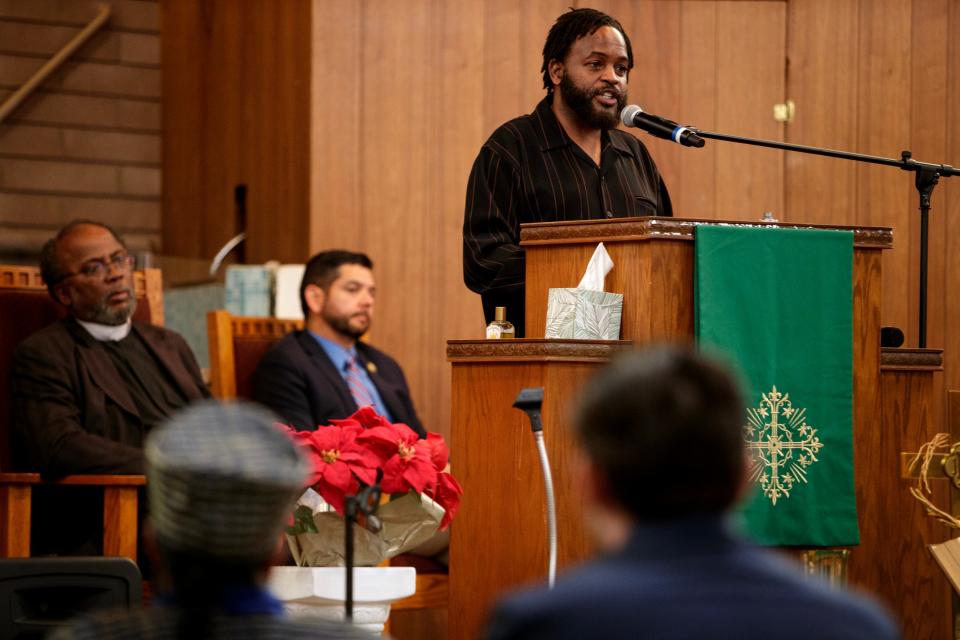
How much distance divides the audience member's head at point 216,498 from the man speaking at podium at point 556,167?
2080 mm

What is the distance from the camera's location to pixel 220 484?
3.81 ft

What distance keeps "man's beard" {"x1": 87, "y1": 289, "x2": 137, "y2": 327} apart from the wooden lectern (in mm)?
1393

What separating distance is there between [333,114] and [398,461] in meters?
3.15

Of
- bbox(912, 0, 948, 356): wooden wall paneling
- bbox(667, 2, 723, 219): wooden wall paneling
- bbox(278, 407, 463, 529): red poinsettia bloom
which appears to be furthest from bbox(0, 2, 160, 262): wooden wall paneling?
bbox(278, 407, 463, 529): red poinsettia bloom

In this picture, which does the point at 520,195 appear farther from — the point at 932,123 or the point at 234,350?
the point at 932,123

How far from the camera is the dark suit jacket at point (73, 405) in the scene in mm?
3516

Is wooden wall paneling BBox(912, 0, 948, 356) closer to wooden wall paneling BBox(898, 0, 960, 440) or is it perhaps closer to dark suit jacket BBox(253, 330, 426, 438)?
wooden wall paneling BBox(898, 0, 960, 440)

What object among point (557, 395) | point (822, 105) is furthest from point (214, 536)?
point (822, 105)

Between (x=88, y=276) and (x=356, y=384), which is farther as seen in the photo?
(x=356, y=384)

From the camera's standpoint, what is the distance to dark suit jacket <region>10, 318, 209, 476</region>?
3.52 metres

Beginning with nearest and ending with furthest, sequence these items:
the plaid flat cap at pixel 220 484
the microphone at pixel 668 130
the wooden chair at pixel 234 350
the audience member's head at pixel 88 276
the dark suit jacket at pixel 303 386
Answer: the plaid flat cap at pixel 220 484 → the microphone at pixel 668 130 → the audience member's head at pixel 88 276 → the dark suit jacket at pixel 303 386 → the wooden chair at pixel 234 350

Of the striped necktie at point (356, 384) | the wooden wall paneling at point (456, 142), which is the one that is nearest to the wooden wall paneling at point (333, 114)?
the wooden wall paneling at point (456, 142)

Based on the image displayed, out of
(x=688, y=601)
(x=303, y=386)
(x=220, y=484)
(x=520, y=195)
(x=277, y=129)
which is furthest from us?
(x=277, y=129)

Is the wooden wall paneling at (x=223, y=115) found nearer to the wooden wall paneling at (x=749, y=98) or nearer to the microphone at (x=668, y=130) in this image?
the wooden wall paneling at (x=749, y=98)
